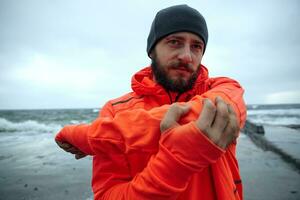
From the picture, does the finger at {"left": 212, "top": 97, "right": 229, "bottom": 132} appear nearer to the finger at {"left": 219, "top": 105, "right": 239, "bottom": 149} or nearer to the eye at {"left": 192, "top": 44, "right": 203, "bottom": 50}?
the finger at {"left": 219, "top": 105, "right": 239, "bottom": 149}

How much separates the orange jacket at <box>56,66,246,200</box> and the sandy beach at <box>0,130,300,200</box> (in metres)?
3.32

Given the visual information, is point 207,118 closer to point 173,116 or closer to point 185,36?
point 173,116

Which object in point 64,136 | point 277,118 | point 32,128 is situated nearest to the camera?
point 64,136

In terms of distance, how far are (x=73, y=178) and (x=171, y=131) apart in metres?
5.50

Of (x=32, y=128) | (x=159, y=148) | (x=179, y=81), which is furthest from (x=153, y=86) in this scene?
(x=32, y=128)

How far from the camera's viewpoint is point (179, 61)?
1741mm

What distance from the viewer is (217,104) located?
0.89m

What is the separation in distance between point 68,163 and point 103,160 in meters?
6.46

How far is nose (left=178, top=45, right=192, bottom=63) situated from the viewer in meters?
1.69

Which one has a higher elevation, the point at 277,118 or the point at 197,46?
the point at 197,46

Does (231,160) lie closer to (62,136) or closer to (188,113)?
(188,113)

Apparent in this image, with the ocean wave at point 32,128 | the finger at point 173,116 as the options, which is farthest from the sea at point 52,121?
the finger at point 173,116

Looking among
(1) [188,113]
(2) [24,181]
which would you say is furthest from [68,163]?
(1) [188,113]

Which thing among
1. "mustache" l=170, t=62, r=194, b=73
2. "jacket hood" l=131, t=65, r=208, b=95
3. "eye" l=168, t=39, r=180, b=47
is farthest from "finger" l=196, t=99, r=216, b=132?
"eye" l=168, t=39, r=180, b=47
